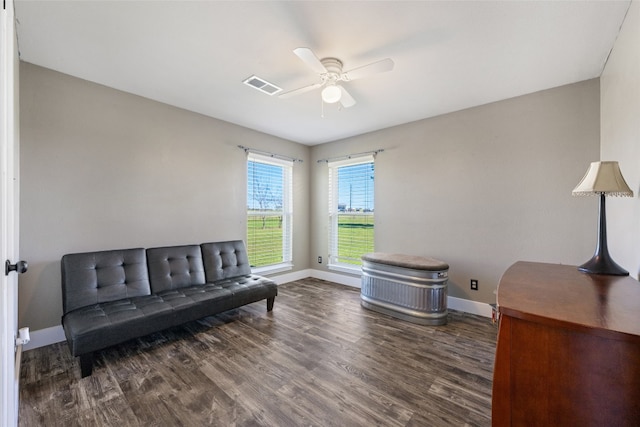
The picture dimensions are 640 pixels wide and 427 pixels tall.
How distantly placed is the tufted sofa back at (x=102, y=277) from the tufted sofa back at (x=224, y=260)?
68 centimetres

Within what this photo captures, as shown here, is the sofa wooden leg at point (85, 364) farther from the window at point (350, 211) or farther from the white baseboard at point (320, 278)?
the window at point (350, 211)

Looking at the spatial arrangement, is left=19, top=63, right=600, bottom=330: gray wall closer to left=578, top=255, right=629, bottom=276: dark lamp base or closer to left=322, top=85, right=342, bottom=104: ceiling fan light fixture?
left=578, top=255, right=629, bottom=276: dark lamp base

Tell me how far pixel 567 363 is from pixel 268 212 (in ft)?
13.0

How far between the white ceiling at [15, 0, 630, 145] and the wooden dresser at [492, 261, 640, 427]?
1.81 m

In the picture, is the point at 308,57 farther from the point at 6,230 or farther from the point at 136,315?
the point at 136,315

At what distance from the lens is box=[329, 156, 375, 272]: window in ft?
14.2

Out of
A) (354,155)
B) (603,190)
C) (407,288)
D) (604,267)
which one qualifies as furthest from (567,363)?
(354,155)

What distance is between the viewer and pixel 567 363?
→ 87cm

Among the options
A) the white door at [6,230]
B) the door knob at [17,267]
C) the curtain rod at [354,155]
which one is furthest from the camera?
the curtain rod at [354,155]

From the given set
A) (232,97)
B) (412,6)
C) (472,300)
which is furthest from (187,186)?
(472,300)

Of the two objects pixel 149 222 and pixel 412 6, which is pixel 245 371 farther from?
pixel 412 6

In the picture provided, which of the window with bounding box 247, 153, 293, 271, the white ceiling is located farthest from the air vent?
the window with bounding box 247, 153, 293, 271

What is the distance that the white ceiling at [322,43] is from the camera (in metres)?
1.71

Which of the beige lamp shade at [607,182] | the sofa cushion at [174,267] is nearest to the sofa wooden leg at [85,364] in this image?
the sofa cushion at [174,267]
